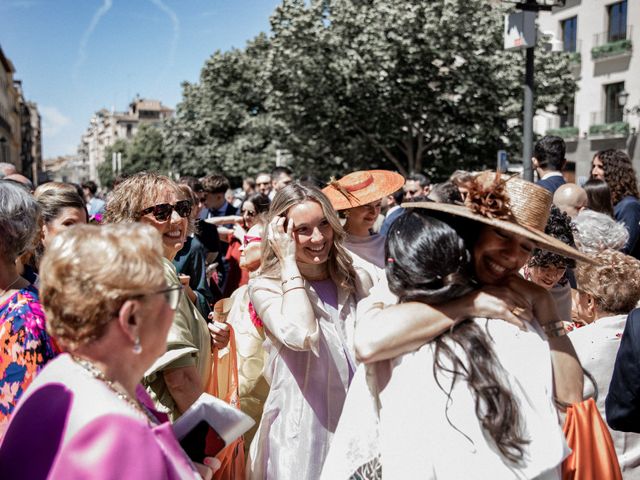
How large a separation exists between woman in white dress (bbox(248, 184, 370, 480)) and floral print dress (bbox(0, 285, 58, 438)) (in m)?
0.98

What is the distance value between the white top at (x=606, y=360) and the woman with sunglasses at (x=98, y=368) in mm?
2073

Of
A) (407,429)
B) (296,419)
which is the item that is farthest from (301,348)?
(407,429)

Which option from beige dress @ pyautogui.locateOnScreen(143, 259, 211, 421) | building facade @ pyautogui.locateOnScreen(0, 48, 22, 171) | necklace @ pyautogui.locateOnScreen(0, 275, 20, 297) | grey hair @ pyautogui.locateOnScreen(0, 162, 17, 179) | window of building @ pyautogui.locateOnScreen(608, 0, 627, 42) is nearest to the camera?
necklace @ pyautogui.locateOnScreen(0, 275, 20, 297)

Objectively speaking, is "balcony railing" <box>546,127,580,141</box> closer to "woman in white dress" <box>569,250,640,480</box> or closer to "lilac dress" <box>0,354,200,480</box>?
"woman in white dress" <box>569,250,640,480</box>

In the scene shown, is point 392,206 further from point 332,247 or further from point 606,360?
point 606,360

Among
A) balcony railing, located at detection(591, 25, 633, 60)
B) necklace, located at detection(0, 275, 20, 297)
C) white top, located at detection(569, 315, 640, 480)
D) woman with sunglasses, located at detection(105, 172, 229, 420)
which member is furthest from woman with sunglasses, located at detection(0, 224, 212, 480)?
balcony railing, located at detection(591, 25, 633, 60)

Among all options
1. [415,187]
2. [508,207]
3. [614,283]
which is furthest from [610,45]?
[508,207]

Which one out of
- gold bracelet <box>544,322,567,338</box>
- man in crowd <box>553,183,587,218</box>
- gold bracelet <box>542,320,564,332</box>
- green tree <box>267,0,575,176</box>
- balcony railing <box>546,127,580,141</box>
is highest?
green tree <box>267,0,575,176</box>

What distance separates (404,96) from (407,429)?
20493 mm

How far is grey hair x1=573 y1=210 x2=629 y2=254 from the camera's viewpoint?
12.6ft

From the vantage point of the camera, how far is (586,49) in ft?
94.4

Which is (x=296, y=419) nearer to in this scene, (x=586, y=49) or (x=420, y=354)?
(x=420, y=354)

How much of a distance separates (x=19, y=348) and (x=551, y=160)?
15.9 feet

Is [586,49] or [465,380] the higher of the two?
[586,49]
